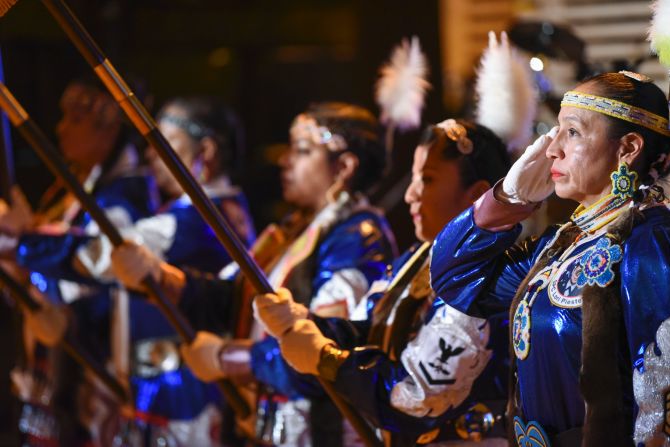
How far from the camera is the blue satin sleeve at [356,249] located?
3.07 m

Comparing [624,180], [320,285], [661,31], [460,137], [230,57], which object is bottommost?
[230,57]

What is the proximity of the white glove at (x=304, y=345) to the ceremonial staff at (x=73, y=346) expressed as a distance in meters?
1.30

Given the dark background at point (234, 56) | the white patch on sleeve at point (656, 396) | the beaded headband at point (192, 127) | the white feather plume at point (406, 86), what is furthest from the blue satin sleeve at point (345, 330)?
the dark background at point (234, 56)

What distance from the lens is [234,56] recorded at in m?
8.09

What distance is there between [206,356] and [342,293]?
437 mm

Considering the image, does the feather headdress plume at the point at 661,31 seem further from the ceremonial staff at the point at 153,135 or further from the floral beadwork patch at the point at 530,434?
the ceremonial staff at the point at 153,135

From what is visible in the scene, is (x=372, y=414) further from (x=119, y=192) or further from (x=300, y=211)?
(x=119, y=192)

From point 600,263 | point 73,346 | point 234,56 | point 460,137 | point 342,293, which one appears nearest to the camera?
point 600,263

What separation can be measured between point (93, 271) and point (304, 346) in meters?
1.62

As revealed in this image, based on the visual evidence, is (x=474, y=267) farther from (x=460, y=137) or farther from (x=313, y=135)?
(x=313, y=135)

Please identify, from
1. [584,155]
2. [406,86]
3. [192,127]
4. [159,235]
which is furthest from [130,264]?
[584,155]

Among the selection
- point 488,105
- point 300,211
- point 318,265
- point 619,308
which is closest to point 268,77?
point 300,211

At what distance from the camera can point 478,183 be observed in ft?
8.40

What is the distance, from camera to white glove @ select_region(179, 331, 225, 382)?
3127 millimetres
